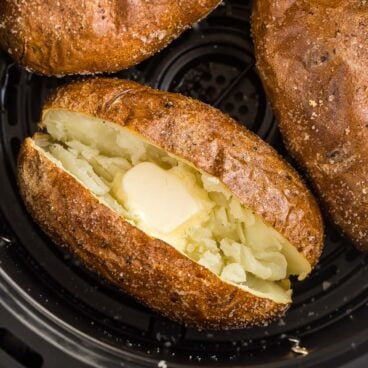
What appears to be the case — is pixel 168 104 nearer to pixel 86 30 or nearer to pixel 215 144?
pixel 215 144

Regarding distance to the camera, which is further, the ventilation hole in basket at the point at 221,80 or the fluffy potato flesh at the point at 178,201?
the ventilation hole in basket at the point at 221,80

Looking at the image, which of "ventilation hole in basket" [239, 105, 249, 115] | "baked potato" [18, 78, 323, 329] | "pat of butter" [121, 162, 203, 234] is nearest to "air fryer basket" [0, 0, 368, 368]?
"ventilation hole in basket" [239, 105, 249, 115]

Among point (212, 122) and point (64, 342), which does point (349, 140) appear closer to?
point (212, 122)

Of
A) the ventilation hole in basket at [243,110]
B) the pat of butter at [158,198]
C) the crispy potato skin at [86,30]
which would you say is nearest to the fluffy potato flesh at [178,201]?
the pat of butter at [158,198]

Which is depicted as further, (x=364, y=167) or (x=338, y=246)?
(x=338, y=246)

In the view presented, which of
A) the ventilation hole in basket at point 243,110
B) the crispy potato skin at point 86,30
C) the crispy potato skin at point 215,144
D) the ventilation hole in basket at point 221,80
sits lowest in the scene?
the crispy potato skin at point 215,144

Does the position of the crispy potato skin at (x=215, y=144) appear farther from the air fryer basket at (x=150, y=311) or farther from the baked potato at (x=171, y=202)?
the air fryer basket at (x=150, y=311)

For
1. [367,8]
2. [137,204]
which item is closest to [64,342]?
[137,204]
